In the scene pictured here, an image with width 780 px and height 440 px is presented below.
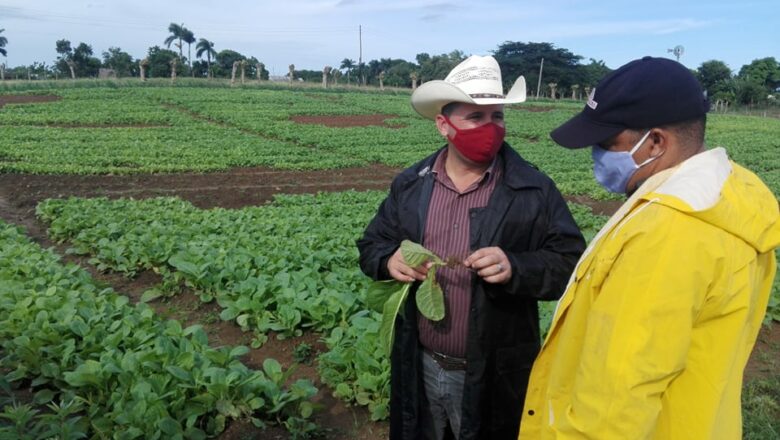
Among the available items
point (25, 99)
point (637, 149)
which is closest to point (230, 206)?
point (637, 149)

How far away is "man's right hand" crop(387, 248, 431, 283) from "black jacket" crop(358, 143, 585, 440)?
0.15 metres

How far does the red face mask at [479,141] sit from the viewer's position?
2840mm

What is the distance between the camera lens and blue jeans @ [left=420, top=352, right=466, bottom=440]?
9.34 feet

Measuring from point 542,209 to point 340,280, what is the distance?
157 inches

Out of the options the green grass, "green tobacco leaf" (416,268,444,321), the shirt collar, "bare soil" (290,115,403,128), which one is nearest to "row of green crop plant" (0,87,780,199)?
"bare soil" (290,115,403,128)

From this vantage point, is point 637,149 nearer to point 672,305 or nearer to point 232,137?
point 672,305

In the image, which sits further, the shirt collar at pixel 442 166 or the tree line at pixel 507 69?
the tree line at pixel 507 69

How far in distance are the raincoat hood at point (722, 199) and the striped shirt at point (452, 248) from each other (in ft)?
3.73

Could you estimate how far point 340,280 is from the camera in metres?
6.52

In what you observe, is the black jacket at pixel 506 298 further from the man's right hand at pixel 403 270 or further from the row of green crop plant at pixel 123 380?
the row of green crop plant at pixel 123 380

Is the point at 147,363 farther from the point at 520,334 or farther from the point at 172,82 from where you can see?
the point at 172,82

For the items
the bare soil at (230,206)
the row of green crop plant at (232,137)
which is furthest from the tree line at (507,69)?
the bare soil at (230,206)

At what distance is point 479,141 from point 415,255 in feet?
2.02

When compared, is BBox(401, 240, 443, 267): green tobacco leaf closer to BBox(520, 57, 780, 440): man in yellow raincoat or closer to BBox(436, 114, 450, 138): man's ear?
BBox(436, 114, 450, 138): man's ear
